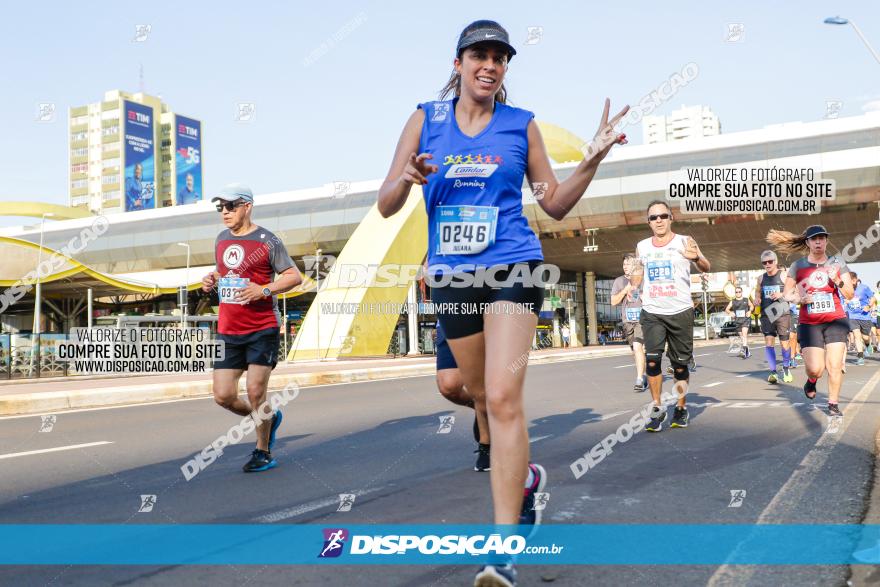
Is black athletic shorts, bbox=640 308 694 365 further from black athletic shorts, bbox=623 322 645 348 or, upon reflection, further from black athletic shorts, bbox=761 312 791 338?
black athletic shorts, bbox=761 312 791 338

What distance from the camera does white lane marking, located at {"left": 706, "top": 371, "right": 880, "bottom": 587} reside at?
2.68 m

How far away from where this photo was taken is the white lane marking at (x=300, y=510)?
3789mm

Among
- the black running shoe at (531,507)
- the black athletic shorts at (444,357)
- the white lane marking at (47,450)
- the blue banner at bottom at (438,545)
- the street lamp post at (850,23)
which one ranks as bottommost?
the white lane marking at (47,450)

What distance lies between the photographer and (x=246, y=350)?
210 inches

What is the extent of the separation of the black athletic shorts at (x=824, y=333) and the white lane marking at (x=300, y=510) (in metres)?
5.20

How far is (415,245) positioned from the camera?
111 feet

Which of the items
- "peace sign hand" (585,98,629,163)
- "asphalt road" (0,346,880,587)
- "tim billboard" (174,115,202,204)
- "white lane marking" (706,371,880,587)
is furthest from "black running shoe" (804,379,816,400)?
"tim billboard" (174,115,202,204)

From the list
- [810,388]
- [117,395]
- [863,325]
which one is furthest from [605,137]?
[863,325]

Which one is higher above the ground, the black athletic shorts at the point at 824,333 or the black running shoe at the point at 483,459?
the black athletic shorts at the point at 824,333

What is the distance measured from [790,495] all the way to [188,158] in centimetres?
13705

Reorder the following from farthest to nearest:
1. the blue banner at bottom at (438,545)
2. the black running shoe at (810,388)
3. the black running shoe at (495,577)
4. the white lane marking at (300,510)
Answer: the black running shoe at (810,388) < the white lane marking at (300,510) < the blue banner at bottom at (438,545) < the black running shoe at (495,577)

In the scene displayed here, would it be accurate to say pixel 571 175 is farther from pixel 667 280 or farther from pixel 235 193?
pixel 667 280

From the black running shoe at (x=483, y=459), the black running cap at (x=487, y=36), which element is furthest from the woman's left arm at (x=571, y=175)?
the black running shoe at (x=483, y=459)

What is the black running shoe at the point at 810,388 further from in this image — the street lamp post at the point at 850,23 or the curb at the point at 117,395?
the street lamp post at the point at 850,23
